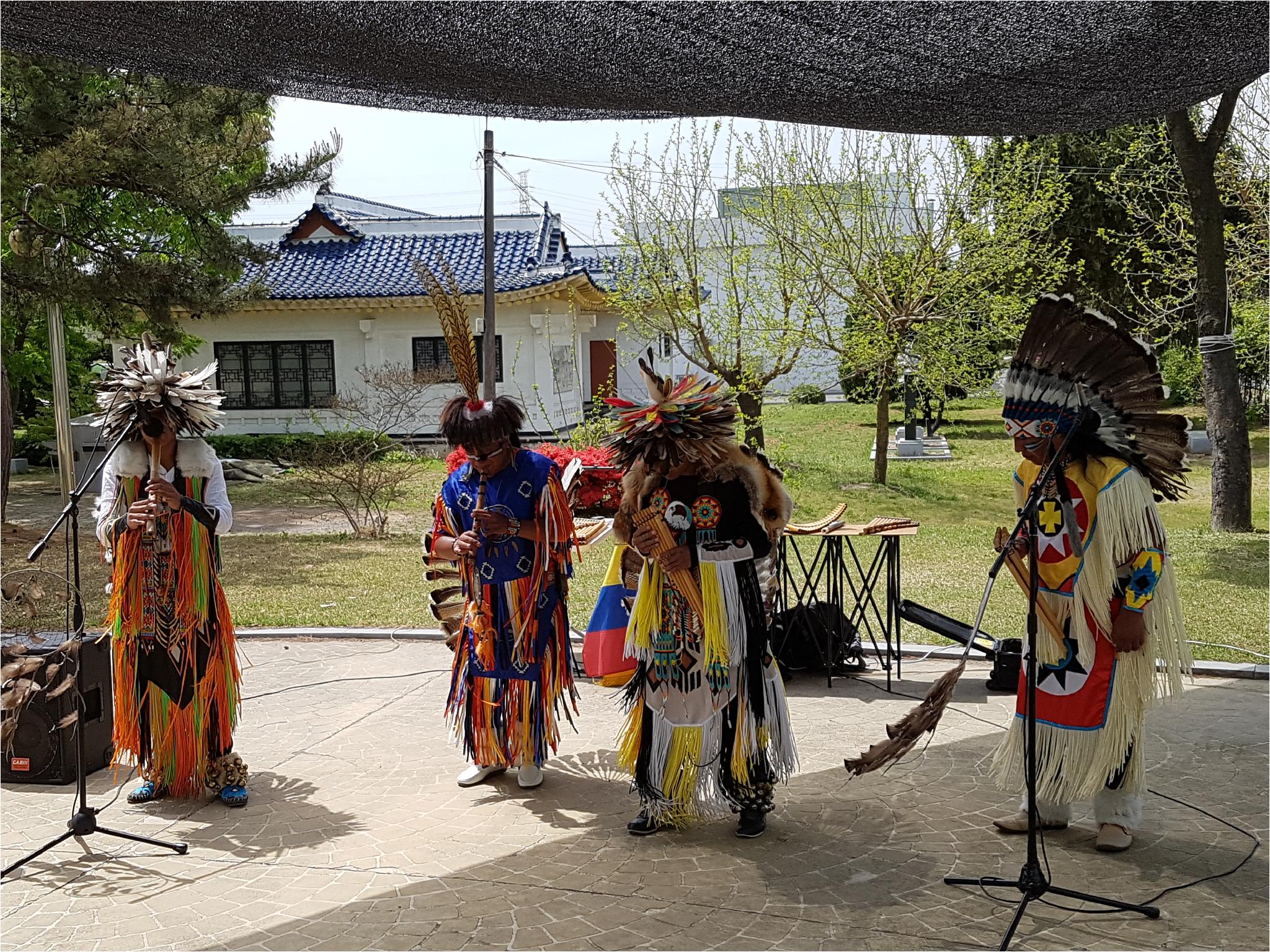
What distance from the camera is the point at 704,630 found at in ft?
13.9

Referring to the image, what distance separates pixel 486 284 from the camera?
481 inches

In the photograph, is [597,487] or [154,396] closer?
[154,396]

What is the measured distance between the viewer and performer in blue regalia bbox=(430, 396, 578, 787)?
4.71m

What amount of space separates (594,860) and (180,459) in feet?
7.38

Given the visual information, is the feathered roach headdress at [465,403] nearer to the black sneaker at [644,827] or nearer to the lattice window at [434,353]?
the black sneaker at [644,827]

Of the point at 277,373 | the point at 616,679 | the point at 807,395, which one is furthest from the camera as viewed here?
the point at 807,395

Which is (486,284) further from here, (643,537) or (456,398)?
(643,537)

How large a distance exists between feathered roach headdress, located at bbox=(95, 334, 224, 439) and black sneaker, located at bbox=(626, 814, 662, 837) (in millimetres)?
2252

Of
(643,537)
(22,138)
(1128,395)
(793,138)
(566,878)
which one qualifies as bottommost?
(566,878)

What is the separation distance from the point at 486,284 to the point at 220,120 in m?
3.03

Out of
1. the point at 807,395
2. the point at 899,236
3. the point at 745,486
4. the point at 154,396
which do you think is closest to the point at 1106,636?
the point at 745,486

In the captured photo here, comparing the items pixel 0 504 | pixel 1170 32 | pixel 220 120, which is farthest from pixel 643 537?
pixel 220 120

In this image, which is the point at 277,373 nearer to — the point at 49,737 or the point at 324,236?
the point at 324,236

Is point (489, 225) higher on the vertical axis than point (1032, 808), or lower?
higher
